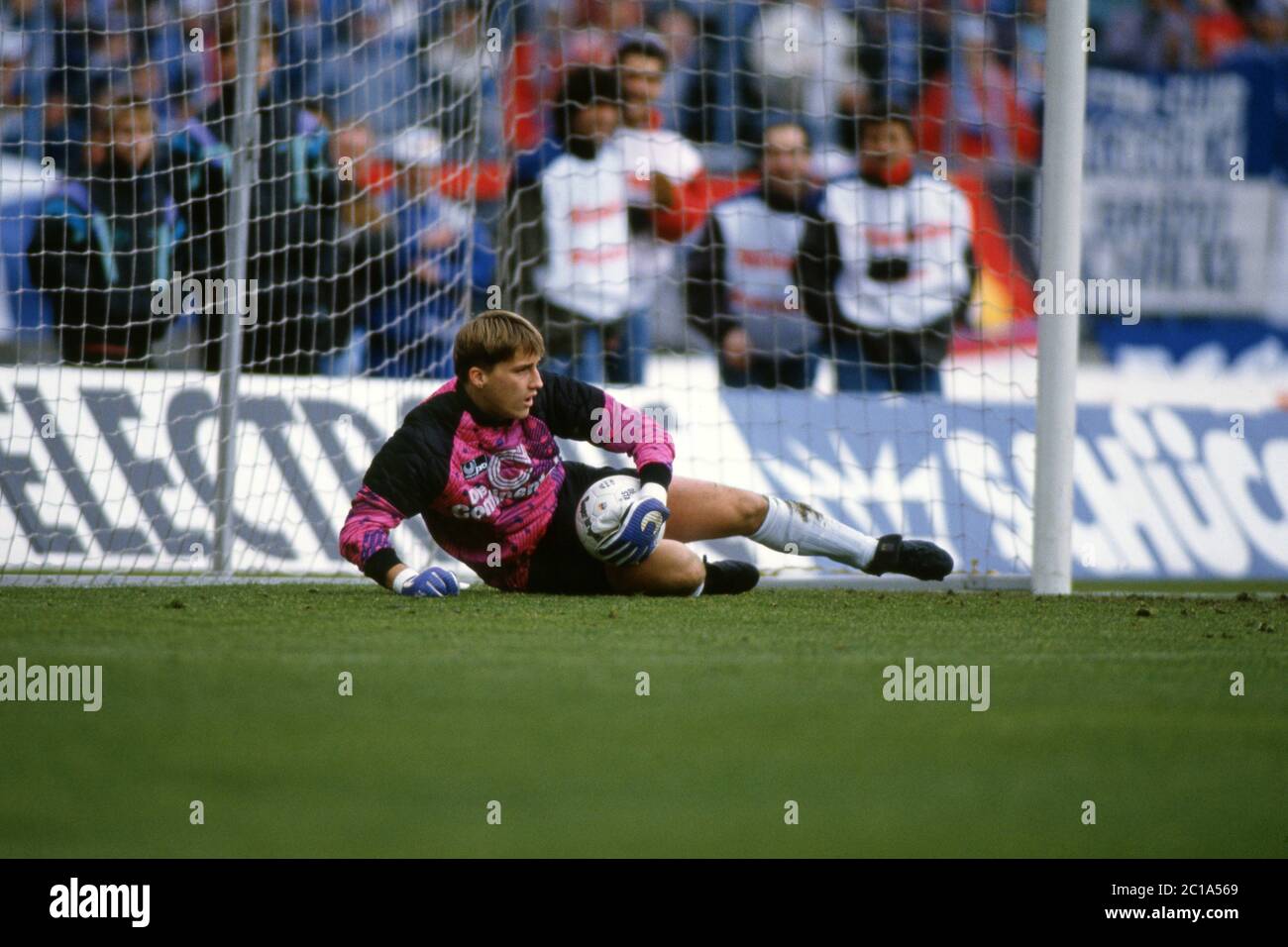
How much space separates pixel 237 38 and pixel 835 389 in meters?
3.20

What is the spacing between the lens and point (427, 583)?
5316 millimetres

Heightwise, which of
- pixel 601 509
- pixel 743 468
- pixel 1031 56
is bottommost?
pixel 601 509

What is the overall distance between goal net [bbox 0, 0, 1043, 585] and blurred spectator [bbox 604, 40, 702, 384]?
0.06 ft

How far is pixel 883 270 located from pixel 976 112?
2.27 meters

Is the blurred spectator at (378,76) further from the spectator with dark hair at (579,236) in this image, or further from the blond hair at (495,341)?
the blond hair at (495,341)

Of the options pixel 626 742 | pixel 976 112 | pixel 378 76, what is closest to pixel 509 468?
pixel 626 742

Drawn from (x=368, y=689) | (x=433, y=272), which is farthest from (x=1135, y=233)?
(x=368, y=689)

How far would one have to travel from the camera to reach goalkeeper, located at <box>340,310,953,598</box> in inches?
210

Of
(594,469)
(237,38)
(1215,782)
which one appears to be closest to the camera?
(1215,782)

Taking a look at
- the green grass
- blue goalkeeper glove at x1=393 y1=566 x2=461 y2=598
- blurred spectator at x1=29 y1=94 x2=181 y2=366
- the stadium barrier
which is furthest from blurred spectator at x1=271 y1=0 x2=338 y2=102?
the green grass

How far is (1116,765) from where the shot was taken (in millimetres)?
2896

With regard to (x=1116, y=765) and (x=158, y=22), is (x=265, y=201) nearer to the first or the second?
(x=158, y=22)

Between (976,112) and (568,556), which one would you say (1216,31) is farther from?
(568,556)

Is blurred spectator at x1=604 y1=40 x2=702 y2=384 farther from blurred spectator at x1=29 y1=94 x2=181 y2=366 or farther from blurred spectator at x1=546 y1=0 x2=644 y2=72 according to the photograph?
Answer: blurred spectator at x1=29 y1=94 x2=181 y2=366
